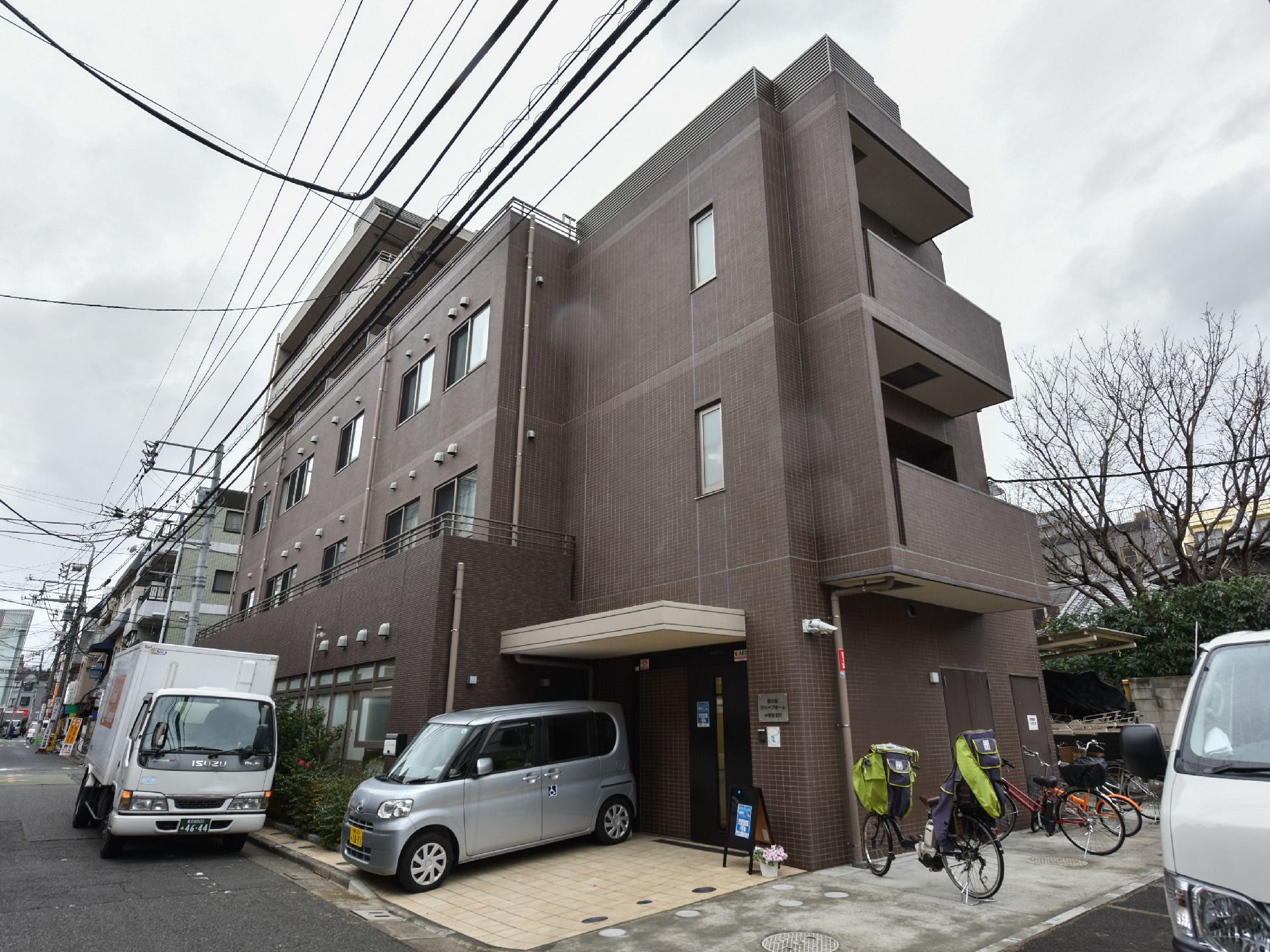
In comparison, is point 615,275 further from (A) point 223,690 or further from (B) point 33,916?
(B) point 33,916

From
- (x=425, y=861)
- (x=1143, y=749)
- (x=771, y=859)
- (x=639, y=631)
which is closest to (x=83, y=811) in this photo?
(x=425, y=861)

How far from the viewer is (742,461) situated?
33.0ft

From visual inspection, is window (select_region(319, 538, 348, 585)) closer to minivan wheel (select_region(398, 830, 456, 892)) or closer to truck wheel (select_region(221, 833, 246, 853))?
truck wheel (select_region(221, 833, 246, 853))

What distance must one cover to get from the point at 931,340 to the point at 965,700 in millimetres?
5406

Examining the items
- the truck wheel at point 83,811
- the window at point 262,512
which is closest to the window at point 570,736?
the truck wheel at point 83,811

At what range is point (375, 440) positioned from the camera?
58.4 ft

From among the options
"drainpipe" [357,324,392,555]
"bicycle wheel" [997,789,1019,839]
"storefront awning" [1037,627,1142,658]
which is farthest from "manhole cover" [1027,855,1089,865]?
"drainpipe" [357,324,392,555]

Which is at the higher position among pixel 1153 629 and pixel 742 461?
pixel 742 461

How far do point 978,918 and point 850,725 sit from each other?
289 centimetres

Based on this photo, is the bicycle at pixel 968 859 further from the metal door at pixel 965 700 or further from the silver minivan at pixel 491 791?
the silver minivan at pixel 491 791

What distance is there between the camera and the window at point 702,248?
11797mm

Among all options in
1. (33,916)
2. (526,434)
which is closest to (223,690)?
(33,916)

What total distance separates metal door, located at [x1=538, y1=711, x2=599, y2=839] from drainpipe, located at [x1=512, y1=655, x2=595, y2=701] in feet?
6.60

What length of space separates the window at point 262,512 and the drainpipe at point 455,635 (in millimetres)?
16365
